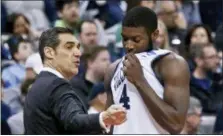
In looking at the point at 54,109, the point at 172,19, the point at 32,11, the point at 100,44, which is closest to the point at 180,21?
the point at 172,19

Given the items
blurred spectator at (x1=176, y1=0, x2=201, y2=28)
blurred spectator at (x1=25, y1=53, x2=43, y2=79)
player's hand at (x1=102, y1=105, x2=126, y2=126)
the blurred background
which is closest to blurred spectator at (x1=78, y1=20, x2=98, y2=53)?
the blurred background

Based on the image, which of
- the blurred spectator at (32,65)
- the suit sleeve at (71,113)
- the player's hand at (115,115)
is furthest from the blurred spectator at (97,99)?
the player's hand at (115,115)

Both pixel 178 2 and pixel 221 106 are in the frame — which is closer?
pixel 221 106

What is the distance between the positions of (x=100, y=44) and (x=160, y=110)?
5288mm

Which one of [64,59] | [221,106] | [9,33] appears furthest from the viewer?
[9,33]

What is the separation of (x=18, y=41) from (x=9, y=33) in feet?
1.81

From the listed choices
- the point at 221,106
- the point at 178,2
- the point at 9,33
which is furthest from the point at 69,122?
the point at 178,2

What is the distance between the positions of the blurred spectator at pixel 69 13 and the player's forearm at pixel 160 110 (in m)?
5.28

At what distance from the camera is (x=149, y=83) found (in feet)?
17.7

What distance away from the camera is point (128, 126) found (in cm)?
549

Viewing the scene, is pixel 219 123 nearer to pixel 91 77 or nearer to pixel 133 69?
pixel 91 77

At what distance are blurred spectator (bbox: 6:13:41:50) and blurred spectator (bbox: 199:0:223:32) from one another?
2481 mm

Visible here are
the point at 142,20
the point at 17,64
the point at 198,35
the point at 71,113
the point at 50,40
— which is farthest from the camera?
the point at 198,35

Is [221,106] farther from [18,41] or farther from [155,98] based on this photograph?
[155,98]
